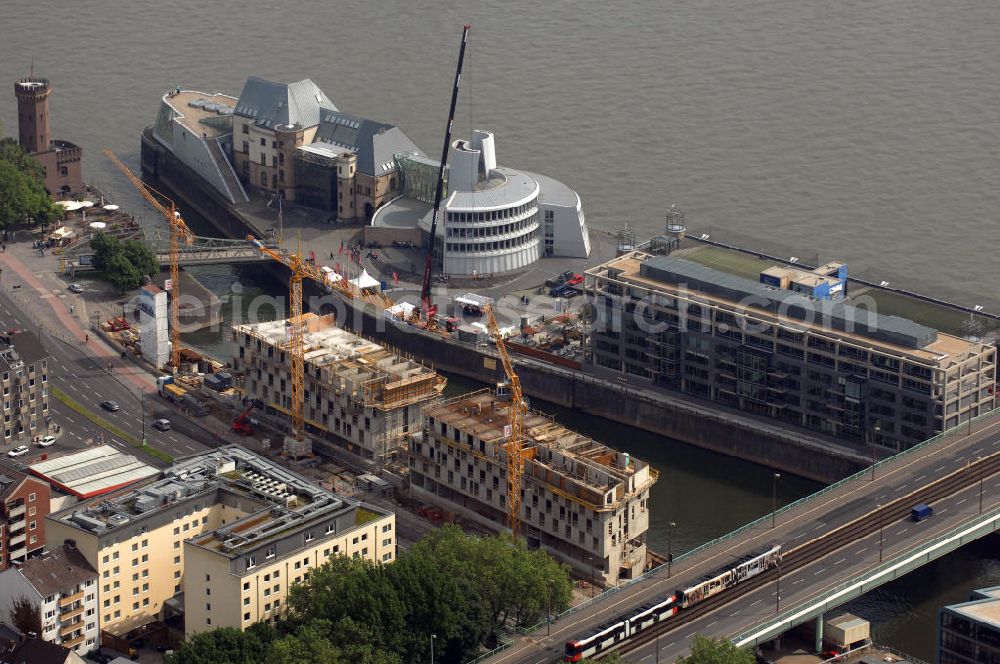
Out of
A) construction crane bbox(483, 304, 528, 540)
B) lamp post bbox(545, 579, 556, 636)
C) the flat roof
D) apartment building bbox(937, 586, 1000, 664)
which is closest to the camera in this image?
apartment building bbox(937, 586, 1000, 664)

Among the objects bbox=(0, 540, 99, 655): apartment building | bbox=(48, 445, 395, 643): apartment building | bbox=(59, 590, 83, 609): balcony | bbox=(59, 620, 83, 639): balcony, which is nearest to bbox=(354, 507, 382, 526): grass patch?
bbox=(48, 445, 395, 643): apartment building

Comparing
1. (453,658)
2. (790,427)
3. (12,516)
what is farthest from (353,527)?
(790,427)

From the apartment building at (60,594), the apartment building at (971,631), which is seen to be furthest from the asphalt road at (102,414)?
the apartment building at (971,631)

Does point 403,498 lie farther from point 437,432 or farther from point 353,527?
point 353,527

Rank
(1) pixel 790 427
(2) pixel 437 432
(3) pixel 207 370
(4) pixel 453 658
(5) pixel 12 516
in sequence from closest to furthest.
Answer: (4) pixel 453 658 < (5) pixel 12 516 < (2) pixel 437 432 < (1) pixel 790 427 < (3) pixel 207 370

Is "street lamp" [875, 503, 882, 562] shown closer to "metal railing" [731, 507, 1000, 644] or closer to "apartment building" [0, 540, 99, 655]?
"metal railing" [731, 507, 1000, 644]

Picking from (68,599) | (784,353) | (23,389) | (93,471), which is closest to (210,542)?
(68,599)
